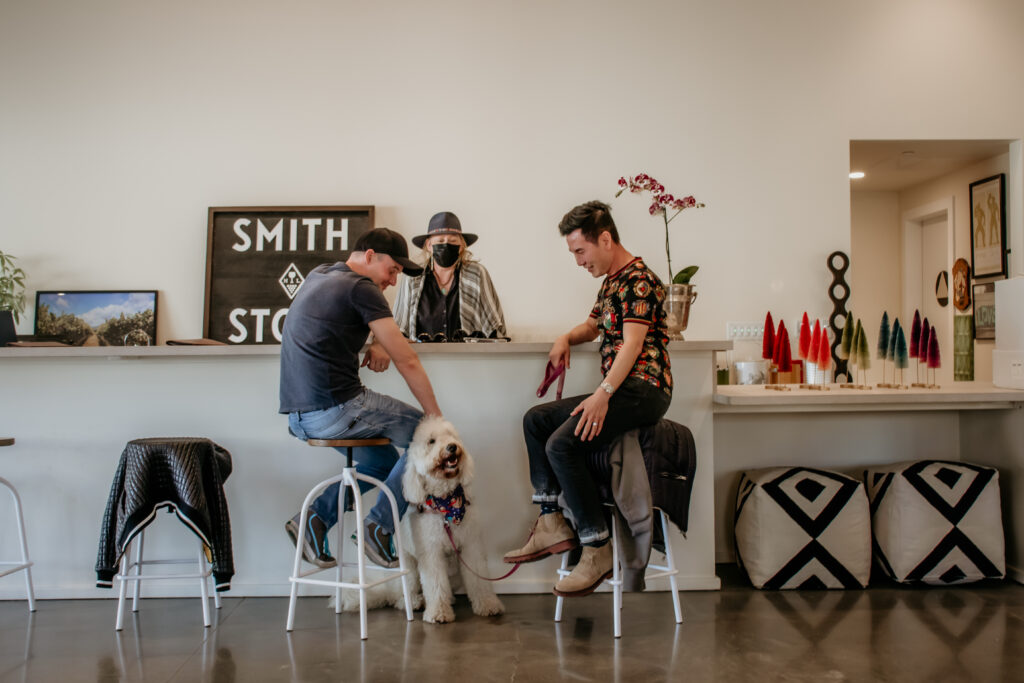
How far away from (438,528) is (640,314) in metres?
1.00

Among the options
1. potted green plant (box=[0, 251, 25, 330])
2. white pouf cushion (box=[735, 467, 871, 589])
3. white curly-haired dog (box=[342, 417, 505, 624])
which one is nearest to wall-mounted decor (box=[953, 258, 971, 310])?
white pouf cushion (box=[735, 467, 871, 589])

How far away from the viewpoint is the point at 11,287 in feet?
14.1

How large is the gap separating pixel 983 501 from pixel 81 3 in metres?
5.27

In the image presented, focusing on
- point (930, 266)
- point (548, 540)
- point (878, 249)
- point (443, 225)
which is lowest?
point (548, 540)

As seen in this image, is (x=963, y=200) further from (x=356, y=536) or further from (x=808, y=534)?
(x=356, y=536)

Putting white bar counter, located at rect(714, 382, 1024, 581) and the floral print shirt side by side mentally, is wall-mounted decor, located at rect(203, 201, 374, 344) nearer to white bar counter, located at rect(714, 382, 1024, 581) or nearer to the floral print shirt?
the floral print shirt

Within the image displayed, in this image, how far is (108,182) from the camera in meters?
4.45

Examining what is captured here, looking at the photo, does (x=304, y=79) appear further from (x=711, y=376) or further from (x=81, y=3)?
(x=711, y=376)

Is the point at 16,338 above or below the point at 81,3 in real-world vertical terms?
below

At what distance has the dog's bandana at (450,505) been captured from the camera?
105 inches

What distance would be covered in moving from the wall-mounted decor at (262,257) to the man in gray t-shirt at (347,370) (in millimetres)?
1759

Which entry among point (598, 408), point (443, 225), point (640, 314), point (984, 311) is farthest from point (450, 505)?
point (984, 311)

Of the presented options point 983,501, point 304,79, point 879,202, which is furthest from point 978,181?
point 304,79

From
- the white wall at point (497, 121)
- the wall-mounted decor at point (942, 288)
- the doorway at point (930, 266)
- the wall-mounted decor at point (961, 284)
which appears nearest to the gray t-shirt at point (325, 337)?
the white wall at point (497, 121)
